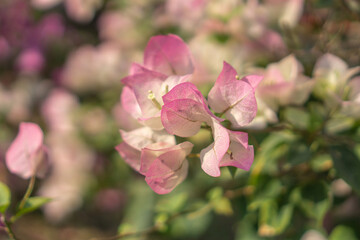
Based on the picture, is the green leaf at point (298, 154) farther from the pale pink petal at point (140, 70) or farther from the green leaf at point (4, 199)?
the green leaf at point (4, 199)

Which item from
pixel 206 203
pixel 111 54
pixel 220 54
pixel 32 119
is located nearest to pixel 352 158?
pixel 206 203

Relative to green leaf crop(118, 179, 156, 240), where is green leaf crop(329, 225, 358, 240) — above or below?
above

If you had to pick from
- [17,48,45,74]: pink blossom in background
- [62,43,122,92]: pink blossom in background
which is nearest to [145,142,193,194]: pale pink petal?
[62,43,122,92]: pink blossom in background

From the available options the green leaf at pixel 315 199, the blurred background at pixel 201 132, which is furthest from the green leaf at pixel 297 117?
the green leaf at pixel 315 199

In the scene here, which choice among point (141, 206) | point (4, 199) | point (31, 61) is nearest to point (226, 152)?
point (4, 199)

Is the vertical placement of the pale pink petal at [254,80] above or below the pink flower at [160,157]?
above

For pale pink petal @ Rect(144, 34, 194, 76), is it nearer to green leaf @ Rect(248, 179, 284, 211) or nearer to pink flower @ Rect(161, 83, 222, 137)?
pink flower @ Rect(161, 83, 222, 137)
